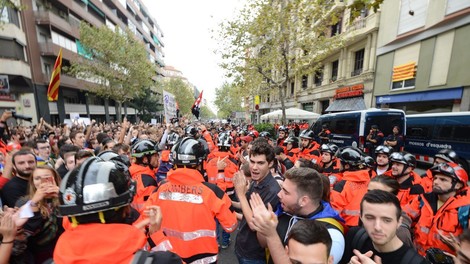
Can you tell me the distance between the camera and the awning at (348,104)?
661 inches

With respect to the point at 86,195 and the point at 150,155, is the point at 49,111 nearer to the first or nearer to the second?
the point at 150,155

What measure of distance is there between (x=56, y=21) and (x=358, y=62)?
3031 cm

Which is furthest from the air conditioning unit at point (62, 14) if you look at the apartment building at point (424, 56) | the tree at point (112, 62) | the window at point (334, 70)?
the apartment building at point (424, 56)

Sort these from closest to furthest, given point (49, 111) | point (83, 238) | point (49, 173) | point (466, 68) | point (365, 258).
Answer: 1. point (83, 238)
2. point (365, 258)
3. point (49, 173)
4. point (466, 68)
5. point (49, 111)

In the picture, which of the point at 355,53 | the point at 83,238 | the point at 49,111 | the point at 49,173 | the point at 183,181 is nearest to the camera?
the point at 83,238

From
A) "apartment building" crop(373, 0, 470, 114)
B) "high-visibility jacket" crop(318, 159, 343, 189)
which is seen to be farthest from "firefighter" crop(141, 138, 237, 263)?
"apartment building" crop(373, 0, 470, 114)

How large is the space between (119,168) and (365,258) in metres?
1.78

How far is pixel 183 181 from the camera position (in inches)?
88.8

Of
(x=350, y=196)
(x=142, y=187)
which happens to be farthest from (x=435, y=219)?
(x=142, y=187)

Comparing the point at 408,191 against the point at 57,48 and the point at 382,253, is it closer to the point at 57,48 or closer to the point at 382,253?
the point at 382,253

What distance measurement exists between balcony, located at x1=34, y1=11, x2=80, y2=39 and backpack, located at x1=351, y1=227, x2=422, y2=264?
30.5 meters

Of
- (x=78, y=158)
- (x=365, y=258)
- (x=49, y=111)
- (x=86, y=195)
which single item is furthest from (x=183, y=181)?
(x=49, y=111)

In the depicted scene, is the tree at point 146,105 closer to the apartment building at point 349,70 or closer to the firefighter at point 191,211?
the apartment building at point 349,70

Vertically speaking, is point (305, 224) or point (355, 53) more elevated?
point (355, 53)
